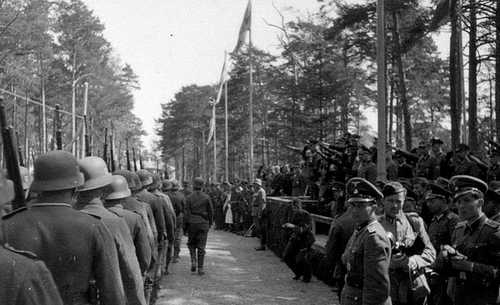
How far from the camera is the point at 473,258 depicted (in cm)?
481

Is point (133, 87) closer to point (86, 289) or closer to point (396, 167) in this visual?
point (396, 167)

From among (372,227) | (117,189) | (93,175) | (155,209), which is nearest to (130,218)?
(117,189)

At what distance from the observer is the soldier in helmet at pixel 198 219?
12.3 metres

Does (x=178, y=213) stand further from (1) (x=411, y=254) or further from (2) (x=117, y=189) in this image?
(1) (x=411, y=254)

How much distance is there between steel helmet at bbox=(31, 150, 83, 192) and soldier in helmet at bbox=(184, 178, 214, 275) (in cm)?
885

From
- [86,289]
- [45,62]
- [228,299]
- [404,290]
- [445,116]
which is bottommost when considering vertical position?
[228,299]

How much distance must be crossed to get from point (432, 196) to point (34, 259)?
5.96 m

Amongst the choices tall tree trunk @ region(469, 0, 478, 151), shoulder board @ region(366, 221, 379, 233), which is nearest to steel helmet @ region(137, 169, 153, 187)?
shoulder board @ region(366, 221, 379, 233)

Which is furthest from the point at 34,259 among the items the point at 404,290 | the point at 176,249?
the point at 176,249

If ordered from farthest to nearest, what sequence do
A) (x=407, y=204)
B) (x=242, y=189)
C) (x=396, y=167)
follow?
(x=242, y=189) → (x=396, y=167) → (x=407, y=204)

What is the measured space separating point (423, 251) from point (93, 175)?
3.12m

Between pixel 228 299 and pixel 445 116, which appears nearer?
pixel 228 299

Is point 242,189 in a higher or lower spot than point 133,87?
lower

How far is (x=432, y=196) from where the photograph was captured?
717 centimetres
